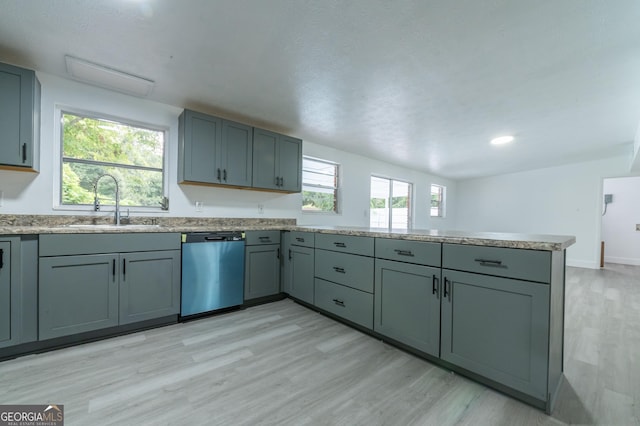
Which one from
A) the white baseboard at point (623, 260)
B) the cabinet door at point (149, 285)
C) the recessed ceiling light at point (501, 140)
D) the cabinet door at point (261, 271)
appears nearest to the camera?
the cabinet door at point (149, 285)

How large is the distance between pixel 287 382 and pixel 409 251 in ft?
3.88

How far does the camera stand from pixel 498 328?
4.99ft

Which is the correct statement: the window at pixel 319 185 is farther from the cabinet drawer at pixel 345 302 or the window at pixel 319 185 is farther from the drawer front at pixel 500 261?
the drawer front at pixel 500 261

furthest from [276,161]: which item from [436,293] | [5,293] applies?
[5,293]

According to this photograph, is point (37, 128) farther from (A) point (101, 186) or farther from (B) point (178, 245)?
(B) point (178, 245)

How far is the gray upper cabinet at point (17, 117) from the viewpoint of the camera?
6.48 feet

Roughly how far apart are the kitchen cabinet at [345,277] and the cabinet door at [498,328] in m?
0.66

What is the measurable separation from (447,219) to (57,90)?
803 centimetres

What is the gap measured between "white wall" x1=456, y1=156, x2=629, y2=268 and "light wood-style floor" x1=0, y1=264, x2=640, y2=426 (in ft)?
14.2

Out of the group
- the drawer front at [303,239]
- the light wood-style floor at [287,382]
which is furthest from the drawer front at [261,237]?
the light wood-style floor at [287,382]

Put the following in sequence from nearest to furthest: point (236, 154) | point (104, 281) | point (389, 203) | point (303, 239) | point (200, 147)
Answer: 1. point (104, 281)
2. point (200, 147)
3. point (303, 239)
4. point (236, 154)
5. point (389, 203)

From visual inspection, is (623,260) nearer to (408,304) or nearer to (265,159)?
(408,304)

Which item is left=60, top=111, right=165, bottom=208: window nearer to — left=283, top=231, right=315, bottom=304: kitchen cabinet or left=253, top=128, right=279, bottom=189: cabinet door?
left=253, top=128, right=279, bottom=189: cabinet door

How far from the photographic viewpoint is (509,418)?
1.37 m
